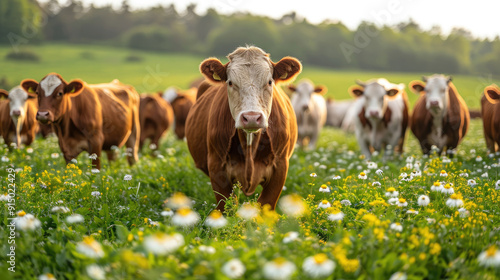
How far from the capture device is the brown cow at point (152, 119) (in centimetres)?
1097

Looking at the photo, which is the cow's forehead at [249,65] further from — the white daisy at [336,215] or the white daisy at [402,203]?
the white daisy at [402,203]

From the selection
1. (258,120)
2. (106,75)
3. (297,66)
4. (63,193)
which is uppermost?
(297,66)

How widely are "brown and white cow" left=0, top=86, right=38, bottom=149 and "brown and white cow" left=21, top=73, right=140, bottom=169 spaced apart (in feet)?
5.13

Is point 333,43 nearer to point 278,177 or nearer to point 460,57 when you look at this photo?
point 460,57

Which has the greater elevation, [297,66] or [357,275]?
[297,66]

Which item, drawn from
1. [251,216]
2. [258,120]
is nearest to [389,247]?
[251,216]

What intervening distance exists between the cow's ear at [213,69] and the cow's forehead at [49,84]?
280 centimetres

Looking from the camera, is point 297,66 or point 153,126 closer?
point 297,66

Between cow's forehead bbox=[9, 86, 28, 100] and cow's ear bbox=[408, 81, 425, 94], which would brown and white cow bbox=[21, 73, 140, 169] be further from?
cow's ear bbox=[408, 81, 425, 94]

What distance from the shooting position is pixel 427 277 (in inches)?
114

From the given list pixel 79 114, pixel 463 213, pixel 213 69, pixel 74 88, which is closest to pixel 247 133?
pixel 213 69

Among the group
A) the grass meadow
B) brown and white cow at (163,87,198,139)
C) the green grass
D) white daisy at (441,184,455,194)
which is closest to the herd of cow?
the grass meadow

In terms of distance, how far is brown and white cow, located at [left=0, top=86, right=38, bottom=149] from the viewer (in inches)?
314

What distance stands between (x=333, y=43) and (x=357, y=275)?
159 ft
